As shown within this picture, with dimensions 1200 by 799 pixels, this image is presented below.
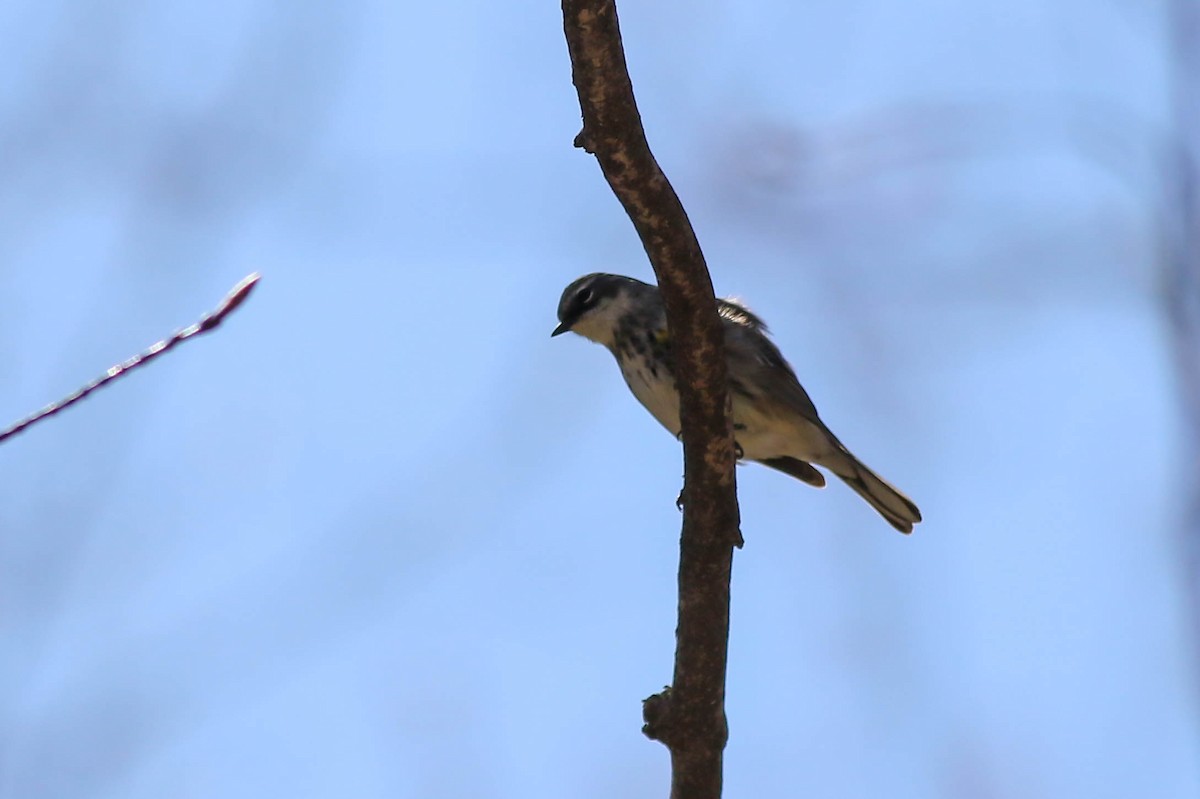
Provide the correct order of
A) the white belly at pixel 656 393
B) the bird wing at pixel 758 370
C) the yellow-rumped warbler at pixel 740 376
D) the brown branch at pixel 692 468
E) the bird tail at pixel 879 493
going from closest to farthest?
1. the brown branch at pixel 692 468
2. the white belly at pixel 656 393
3. the yellow-rumped warbler at pixel 740 376
4. the bird wing at pixel 758 370
5. the bird tail at pixel 879 493

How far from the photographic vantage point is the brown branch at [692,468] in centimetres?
392

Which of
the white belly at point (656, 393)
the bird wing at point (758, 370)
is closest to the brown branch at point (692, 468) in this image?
the white belly at point (656, 393)

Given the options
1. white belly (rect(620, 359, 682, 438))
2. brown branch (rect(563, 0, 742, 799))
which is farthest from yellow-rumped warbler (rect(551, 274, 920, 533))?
brown branch (rect(563, 0, 742, 799))

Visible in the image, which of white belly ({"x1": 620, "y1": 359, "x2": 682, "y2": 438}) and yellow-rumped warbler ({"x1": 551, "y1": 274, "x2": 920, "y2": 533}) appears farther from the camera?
yellow-rumped warbler ({"x1": 551, "y1": 274, "x2": 920, "y2": 533})

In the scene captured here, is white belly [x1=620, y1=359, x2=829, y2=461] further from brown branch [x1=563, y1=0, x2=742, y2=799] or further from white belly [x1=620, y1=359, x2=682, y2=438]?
brown branch [x1=563, y1=0, x2=742, y2=799]

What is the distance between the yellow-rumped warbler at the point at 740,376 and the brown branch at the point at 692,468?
1717mm

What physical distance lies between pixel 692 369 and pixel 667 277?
0.28 m

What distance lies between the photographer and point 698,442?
4.26 metres

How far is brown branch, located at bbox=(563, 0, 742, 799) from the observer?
3920 mm

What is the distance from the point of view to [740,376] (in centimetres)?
627

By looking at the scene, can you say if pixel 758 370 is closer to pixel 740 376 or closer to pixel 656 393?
pixel 740 376

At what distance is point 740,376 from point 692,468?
2051 millimetres

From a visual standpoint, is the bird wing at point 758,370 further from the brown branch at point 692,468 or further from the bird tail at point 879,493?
the brown branch at point 692,468

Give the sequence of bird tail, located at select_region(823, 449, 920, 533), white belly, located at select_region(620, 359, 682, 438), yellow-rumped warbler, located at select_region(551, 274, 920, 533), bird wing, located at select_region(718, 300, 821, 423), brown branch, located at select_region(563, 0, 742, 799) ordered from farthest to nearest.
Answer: bird tail, located at select_region(823, 449, 920, 533)
bird wing, located at select_region(718, 300, 821, 423)
yellow-rumped warbler, located at select_region(551, 274, 920, 533)
white belly, located at select_region(620, 359, 682, 438)
brown branch, located at select_region(563, 0, 742, 799)
